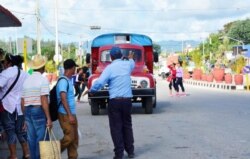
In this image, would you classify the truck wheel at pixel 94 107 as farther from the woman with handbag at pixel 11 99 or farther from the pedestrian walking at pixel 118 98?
the woman with handbag at pixel 11 99

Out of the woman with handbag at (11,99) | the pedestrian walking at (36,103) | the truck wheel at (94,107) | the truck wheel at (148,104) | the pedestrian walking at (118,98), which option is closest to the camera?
the pedestrian walking at (36,103)

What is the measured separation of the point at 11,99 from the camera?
8.91m

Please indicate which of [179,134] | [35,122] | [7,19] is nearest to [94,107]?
[179,134]

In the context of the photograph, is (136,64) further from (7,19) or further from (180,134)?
(7,19)

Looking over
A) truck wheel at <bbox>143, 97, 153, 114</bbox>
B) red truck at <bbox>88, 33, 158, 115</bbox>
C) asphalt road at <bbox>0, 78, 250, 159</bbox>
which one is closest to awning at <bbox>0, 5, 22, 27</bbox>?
asphalt road at <bbox>0, 78, 250, 159</bbox>

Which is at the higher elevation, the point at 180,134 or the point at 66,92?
the point at 66,92

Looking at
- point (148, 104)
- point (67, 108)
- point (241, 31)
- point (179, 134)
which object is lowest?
point (179, 134)

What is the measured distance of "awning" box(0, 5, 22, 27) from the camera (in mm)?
10057

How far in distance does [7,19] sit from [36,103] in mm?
3592

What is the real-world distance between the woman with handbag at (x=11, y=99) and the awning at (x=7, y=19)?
49.9 inches

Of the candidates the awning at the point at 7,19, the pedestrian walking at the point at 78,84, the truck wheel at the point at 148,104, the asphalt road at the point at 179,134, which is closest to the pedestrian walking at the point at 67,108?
the asphalt road at the point at 179,134

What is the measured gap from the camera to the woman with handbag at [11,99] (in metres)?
8.85

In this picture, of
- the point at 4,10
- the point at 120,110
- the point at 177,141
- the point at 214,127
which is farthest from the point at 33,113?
the point at 214,127

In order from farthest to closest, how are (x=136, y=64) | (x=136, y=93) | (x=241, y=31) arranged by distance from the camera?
(x=241, y=31)
(x=136, y=64)
(x=136, y=93)
